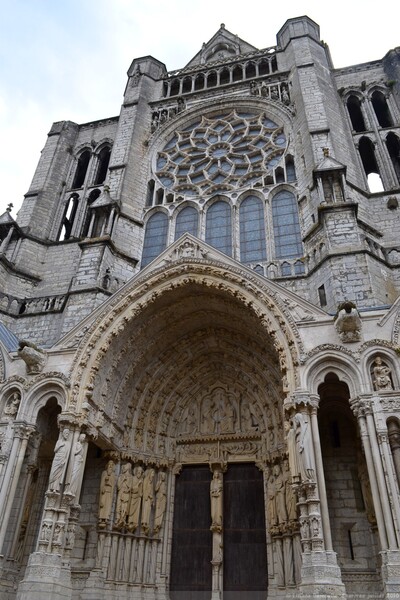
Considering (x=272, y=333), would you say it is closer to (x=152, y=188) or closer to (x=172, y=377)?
(x=172, y=377)

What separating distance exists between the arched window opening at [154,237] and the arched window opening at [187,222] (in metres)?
0.42

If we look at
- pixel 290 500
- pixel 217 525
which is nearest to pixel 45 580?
pixel 217 525

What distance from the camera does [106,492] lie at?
8984 mm

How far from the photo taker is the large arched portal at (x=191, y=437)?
28.9 feet

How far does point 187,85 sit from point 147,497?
16.9m

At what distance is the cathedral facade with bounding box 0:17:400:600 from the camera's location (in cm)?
748

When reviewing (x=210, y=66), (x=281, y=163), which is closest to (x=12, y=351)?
(x=281, y=163)

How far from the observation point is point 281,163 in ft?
48.8

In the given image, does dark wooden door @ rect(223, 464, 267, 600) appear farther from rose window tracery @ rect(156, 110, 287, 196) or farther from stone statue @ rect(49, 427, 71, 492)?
rose window tracery @ rect(156, 110, 287, 196)

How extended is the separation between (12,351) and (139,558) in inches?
191

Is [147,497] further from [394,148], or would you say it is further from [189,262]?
[394,148]

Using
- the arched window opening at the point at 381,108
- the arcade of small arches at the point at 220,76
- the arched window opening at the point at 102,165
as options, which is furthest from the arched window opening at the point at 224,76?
the arched window opening at the point at 381,108

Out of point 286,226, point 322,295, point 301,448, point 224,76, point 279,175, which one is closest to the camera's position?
point 301,448

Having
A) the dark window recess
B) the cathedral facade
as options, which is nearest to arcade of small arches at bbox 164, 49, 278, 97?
the cathedral facade
